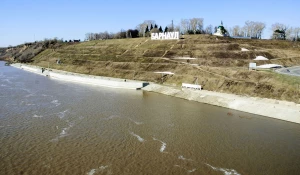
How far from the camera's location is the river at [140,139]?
27297 mm

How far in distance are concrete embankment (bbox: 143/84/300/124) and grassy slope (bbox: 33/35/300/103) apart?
331cm

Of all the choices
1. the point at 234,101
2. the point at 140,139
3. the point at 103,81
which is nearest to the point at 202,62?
the point at 103,81

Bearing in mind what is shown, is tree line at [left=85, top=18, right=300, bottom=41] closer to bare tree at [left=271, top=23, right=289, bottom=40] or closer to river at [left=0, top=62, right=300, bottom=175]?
bare tree at [left=271, top=23, right=289, bottom=40]

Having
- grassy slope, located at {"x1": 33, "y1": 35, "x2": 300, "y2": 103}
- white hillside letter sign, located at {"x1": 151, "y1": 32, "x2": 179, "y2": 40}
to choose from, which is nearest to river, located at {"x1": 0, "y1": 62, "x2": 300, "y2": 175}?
grassy slope, located at {"x1": 33, "y1": 35, "x2": 300, "y2": 103}

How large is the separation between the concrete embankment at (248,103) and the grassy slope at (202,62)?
10.9 feet

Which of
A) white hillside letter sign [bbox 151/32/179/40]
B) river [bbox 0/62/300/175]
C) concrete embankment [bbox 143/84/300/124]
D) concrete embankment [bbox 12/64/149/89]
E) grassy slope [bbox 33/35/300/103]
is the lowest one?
river [bbox 0/62/300/175]

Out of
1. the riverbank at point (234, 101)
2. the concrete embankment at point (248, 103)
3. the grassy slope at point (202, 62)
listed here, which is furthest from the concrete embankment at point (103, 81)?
the concrete embankment at point (248, 103)

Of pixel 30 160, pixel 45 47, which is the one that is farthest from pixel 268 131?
pixel 45 47

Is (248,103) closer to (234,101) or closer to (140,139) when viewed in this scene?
(234,101)

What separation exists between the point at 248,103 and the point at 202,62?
121 ft

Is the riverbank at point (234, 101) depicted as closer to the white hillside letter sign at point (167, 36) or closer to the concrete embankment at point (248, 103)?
the concrete embankment at point (248, 103)

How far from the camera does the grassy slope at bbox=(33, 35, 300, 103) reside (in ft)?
191

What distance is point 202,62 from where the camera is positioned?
8594cm

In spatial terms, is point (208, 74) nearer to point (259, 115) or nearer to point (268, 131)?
point (259, 115)
